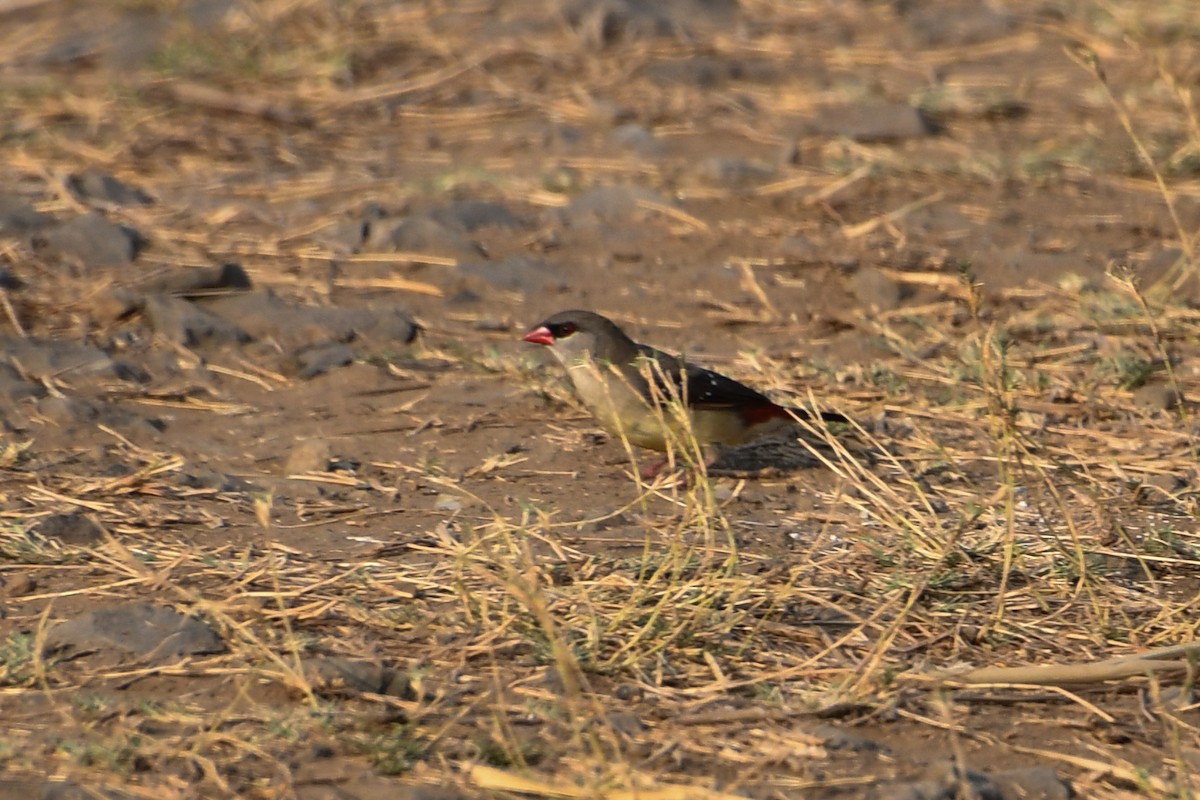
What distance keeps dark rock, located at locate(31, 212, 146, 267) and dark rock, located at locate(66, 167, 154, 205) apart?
0.46 m

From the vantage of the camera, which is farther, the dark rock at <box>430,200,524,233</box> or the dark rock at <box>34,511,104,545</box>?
the dark rock at <box>430,200,524,233</box>

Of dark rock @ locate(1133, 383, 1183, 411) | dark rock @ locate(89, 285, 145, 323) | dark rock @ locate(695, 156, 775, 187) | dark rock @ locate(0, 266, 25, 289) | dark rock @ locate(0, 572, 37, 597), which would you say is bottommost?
dark rock @ locate(1133, 383, 1183, 411)

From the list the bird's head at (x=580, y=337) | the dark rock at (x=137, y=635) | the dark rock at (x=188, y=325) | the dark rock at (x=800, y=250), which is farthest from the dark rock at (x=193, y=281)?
the dark rock at (x=137, y=635)

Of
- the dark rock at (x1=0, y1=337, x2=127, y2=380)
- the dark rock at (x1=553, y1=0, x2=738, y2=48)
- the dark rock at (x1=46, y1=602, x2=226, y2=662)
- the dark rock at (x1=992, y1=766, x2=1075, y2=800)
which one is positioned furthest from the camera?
the dark rock at (x1=553, y1=0, x2=738, y2=48)

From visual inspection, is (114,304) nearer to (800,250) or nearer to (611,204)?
(611,204)

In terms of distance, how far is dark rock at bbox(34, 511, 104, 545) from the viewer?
4.39 metres

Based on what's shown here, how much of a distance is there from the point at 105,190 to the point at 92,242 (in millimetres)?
693

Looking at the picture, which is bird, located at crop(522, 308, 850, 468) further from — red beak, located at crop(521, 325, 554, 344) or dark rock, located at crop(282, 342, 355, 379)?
dark rock, located at crop(282, 342, 355, 379)

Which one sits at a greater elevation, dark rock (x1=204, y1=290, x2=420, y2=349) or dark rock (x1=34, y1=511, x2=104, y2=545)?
dark rock (x1=34, y1=511, x2=104, y2=545)

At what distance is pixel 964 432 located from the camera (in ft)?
17.8

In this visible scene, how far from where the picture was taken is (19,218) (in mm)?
6949

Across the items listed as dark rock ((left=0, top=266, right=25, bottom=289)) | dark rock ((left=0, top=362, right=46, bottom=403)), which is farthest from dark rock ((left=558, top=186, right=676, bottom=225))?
dark rock ((left=0, top=362, right=46, bottom=403))

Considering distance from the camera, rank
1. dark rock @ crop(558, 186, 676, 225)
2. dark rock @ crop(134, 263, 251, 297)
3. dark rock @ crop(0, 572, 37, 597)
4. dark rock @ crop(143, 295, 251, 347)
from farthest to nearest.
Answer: dark rock @ crop(558, 186, 676, 225) → dark rock @ crop(134, 263, 251, 297) → dark rock @ crop(143, 295, 251, 347) → dark rock @ crop(0, 572, 37, 597)

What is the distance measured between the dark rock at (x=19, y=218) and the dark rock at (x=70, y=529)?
8.90ft
